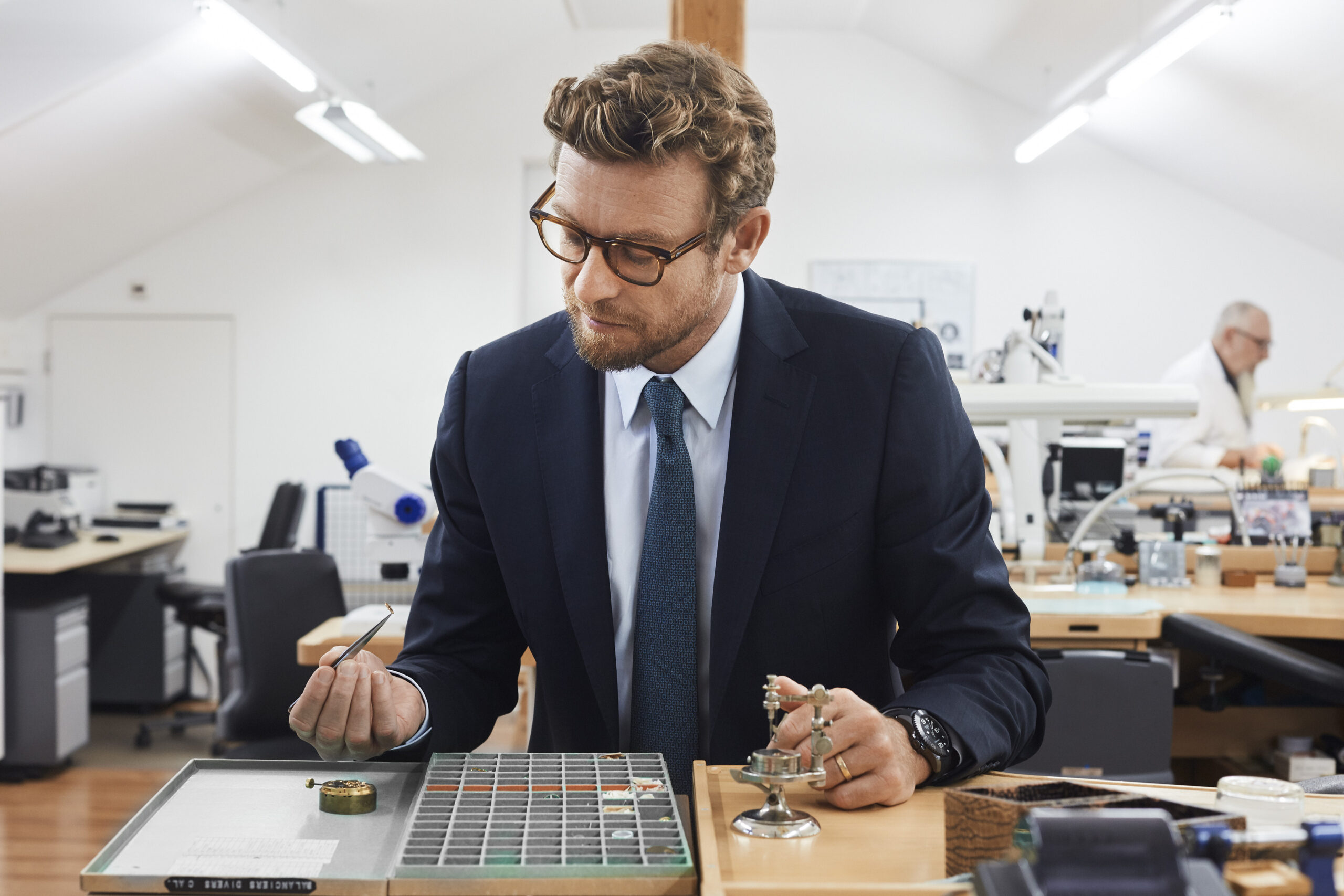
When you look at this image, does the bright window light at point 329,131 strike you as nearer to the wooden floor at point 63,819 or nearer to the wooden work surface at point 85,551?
the wooden work surface at point 85,551

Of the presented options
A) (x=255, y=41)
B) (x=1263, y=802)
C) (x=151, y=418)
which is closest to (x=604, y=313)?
(x=1263, y=802)

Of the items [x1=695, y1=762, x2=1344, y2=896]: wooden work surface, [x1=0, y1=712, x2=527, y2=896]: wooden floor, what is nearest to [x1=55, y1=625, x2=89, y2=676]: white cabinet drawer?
[x1=0, y1=712, x2=527, y2=896]: wooden floor

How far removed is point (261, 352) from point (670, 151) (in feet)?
17.5

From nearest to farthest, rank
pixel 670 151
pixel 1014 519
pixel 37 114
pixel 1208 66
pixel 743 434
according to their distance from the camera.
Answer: pixel 670 151 → pixel 743 434 → pixel 1014 519 → pixel 37 114 → pixel 1208 66

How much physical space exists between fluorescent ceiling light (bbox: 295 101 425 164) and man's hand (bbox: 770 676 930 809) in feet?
14.1

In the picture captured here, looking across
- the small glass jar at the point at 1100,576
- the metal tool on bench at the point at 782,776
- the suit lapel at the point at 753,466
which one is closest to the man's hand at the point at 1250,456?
the small glass jar at the point at 1100,576

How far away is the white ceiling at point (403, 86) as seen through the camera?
13.2 ft

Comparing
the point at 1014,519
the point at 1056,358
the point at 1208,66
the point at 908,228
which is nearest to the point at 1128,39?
the point at 1208,66

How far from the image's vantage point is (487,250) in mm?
6035

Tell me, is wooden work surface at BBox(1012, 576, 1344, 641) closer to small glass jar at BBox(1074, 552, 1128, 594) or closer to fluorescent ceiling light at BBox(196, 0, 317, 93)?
small glass jar at BBox(1074, 552, 1128, 594)

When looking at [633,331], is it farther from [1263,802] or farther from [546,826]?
[1263,802]

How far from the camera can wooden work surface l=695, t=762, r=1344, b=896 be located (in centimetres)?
73

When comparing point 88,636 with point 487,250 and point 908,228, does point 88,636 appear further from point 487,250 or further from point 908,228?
point 908,228

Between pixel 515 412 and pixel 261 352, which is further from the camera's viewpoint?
pixel 261 352
